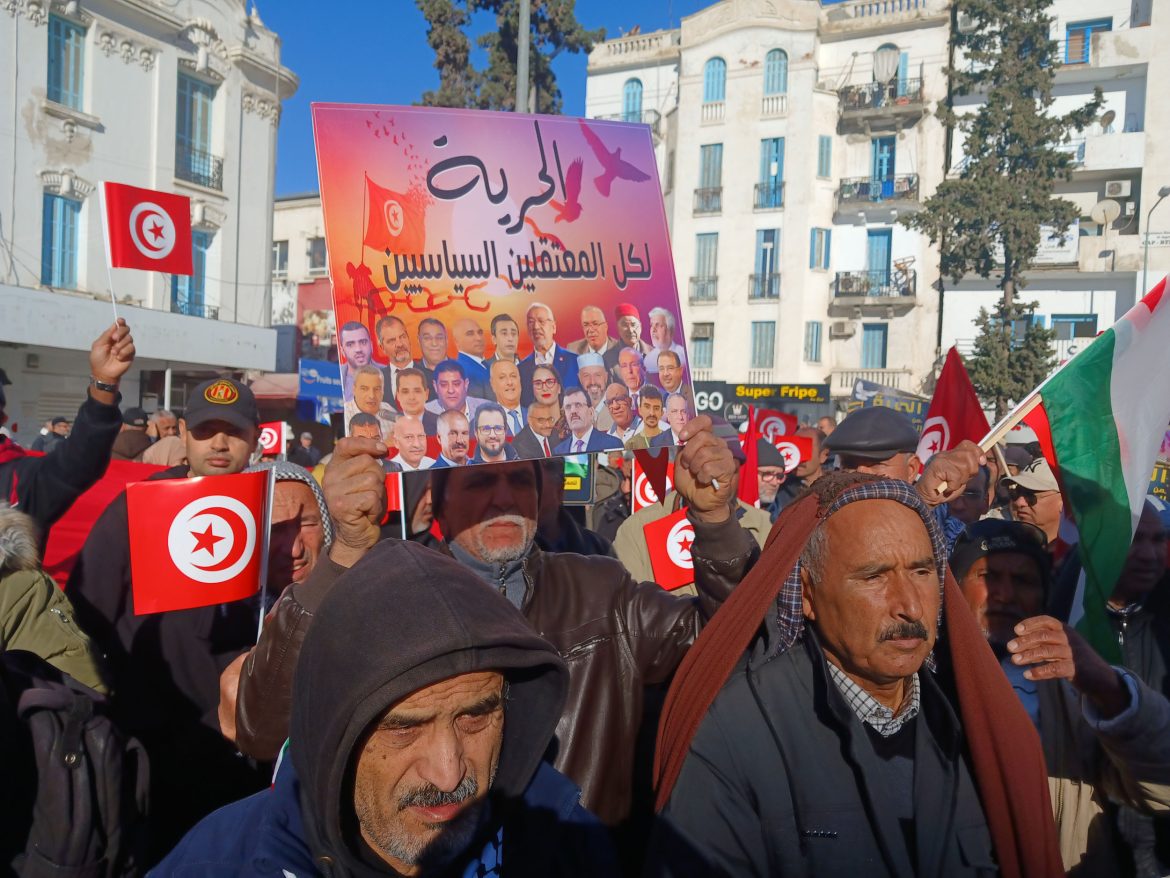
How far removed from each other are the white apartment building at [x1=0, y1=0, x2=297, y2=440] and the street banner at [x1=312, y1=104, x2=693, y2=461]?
17.1 m

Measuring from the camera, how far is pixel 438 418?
9.37 ft

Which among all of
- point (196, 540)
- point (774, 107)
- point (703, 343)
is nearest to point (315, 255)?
point (703, 343)

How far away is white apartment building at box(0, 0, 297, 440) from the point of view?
1841 centimetres

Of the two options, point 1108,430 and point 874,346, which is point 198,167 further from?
point 1108,430

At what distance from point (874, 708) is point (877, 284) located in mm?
32694

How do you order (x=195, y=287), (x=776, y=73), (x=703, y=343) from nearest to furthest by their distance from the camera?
(x=195, y=287), (x=776, y=73), (x=703, y=343)

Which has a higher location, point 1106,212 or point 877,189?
point 877,189

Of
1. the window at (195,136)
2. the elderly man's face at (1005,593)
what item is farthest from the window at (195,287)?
the elderly man's face at (1005,593)

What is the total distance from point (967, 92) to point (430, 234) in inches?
1256

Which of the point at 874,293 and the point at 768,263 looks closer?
the point at 874,293

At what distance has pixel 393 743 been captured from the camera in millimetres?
1696

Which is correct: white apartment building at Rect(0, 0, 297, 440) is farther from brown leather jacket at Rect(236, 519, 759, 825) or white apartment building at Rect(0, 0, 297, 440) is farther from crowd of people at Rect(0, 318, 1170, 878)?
brown leather jacket at Rect(236, 519, 759, 825)

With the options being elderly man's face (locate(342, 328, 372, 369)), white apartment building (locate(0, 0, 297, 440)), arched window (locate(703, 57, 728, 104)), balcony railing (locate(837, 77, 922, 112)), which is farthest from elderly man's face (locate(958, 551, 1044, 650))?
arched window (locate(703, 57, 728, 104))

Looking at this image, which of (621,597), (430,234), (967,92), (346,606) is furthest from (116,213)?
(967,92)
